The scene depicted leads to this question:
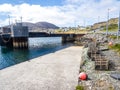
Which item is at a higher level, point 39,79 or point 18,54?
point 39,79

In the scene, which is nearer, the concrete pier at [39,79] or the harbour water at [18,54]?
the concrete pier at [39,79]

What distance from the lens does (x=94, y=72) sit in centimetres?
1992

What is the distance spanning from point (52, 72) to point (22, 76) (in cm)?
363

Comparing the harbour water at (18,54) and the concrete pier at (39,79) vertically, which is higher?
the concrete pier at (39,79)

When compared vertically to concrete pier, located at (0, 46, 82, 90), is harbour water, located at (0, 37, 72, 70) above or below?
below

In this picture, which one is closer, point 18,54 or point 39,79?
point 39,79

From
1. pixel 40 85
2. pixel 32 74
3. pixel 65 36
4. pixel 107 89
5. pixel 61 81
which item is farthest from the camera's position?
pixel 65 36

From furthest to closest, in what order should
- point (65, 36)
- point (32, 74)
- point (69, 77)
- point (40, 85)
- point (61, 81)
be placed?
point (65, 36) → point (32, 74) → point (69, 77) → point (61, 81) → point (40, 85)

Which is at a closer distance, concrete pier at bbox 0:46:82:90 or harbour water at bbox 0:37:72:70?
concrete pier at bbox 0:46:82:90

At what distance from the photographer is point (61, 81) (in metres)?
17.6

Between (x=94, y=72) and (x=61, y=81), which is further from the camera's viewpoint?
(x=94, y=72)

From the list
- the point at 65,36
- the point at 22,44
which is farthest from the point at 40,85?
the point at 65,36

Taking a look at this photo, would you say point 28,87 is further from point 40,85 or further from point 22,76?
point 22,76

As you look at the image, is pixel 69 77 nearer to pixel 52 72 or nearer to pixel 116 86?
pixel 52 72
